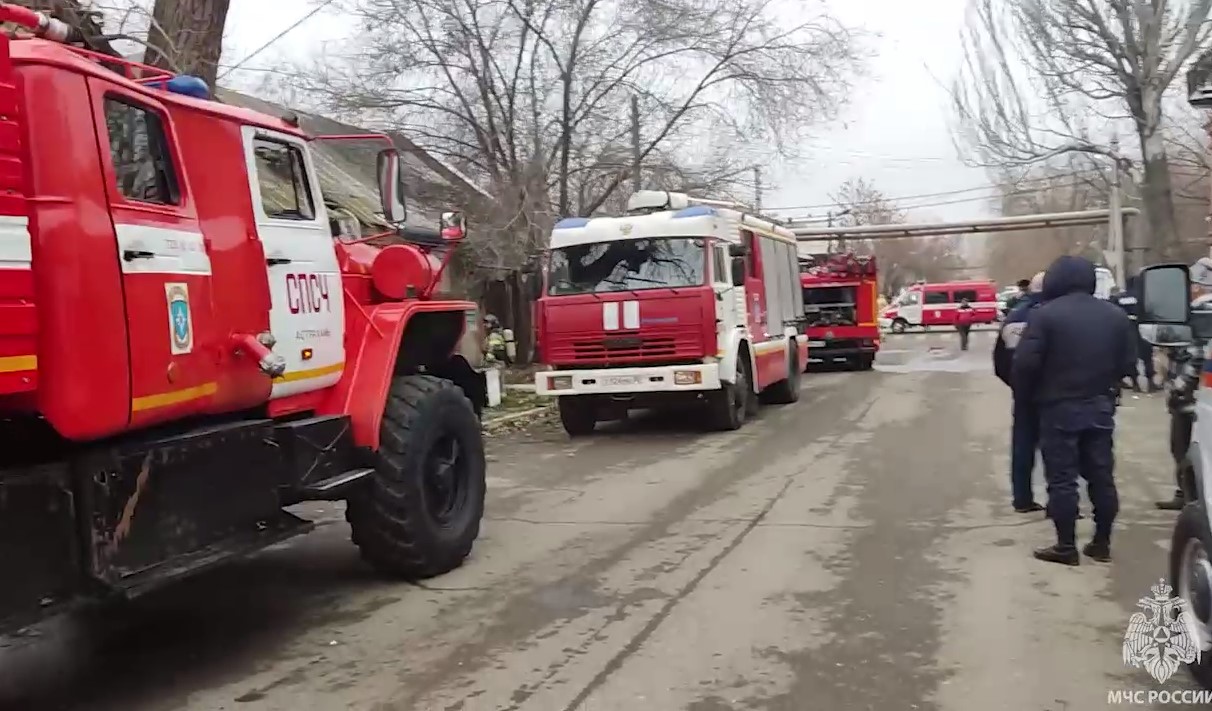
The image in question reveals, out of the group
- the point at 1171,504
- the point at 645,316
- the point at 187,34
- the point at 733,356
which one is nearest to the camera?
the point at 1171,504

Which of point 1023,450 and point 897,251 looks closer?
point 1023,450

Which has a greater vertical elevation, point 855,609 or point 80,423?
point 80,423

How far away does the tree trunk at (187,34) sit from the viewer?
951 centimetres

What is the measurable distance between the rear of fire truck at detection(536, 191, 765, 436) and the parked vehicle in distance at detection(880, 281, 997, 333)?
3480 cm

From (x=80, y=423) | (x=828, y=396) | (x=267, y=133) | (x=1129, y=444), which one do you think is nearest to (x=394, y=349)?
(x=267, y=133)

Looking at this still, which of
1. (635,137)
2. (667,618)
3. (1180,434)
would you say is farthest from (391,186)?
(635,137)

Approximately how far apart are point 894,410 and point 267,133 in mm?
11476

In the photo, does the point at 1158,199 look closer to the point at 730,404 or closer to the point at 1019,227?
the point at 730,404

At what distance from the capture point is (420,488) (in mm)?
6184

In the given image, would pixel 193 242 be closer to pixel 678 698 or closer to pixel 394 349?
pixel 394 349

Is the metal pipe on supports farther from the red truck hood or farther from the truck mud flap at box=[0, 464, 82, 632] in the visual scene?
the truck mud flap at box=[0, 464, 82, 632]

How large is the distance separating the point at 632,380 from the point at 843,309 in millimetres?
12299

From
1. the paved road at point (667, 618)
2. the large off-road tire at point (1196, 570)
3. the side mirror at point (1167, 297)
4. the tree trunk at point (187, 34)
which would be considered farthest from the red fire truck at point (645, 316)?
the large off-road tire at point (1196, 570)

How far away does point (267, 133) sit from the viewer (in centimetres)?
557
